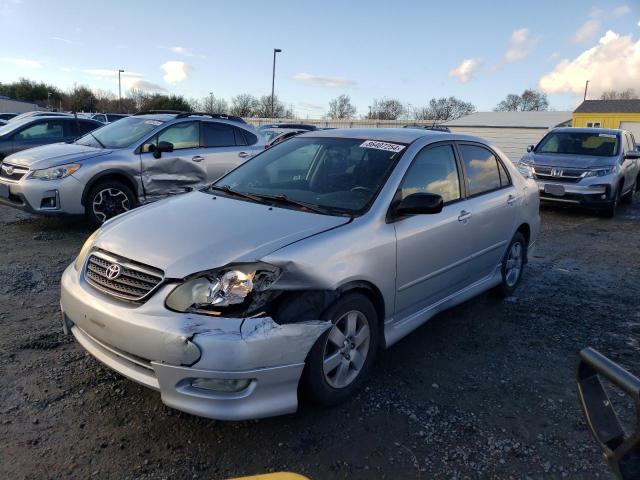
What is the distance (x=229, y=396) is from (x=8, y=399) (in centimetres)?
149

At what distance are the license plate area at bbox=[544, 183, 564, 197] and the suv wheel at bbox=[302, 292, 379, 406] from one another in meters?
8.18

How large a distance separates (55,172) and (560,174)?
891 cm

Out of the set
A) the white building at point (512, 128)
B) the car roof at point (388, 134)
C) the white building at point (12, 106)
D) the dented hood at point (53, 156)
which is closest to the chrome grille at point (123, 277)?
the car roof at point (388, 134)

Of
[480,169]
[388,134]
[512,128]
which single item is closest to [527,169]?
[480,169]

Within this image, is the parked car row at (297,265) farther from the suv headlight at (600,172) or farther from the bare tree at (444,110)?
the bare tree at (444,110)

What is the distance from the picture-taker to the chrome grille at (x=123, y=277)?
2.69m

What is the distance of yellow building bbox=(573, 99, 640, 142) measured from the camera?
44.0m

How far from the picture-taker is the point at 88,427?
2791 mm

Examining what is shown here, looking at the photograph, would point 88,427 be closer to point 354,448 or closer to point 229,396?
point 229,396

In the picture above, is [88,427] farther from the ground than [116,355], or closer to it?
closer to it

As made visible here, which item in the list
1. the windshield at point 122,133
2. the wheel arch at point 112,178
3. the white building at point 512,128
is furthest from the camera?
the white building at point 512,128

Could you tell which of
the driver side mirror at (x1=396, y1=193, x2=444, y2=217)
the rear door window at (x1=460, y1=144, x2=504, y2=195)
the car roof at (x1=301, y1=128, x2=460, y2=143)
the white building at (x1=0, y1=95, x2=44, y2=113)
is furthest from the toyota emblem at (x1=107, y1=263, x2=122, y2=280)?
the white building at (x1=0, y1=95, x2=44, y2=113)

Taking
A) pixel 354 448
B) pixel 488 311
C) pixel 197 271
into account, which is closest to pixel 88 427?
pixel 197 271

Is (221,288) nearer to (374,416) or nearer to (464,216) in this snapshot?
(374,416)
